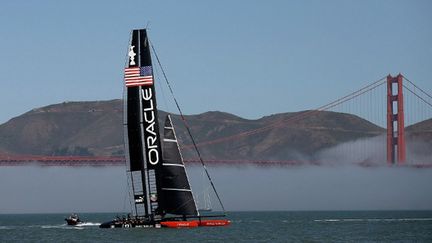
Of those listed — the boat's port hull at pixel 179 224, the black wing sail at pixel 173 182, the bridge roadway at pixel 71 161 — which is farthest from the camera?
the bridge roadway at pixel 71 161

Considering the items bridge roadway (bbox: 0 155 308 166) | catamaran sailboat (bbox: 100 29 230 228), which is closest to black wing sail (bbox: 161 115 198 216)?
catamaran sailboat (bbox: 100 29 230 228)

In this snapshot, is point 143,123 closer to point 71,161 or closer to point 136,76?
point 136,76

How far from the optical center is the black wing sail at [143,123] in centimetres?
4103

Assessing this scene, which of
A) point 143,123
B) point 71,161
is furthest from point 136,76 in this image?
point 71,161

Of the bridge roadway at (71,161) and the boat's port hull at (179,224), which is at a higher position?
the bridge roadway at (71,161)

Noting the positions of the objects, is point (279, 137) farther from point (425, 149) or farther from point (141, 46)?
point (141, 46)

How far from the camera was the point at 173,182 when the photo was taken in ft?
136

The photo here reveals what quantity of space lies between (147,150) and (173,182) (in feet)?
5.27

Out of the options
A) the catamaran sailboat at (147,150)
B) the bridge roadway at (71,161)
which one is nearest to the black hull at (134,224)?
the catamaran sailboat at (147,150)

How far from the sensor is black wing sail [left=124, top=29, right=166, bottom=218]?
4103 cm

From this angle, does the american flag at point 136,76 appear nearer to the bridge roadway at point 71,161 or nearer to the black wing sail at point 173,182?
the black wing sail at point 173,182

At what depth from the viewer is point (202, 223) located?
41906mm

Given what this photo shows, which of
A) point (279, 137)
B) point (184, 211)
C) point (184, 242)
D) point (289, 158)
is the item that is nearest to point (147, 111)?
point (184, 211)

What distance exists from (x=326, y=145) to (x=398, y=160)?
328 feet
